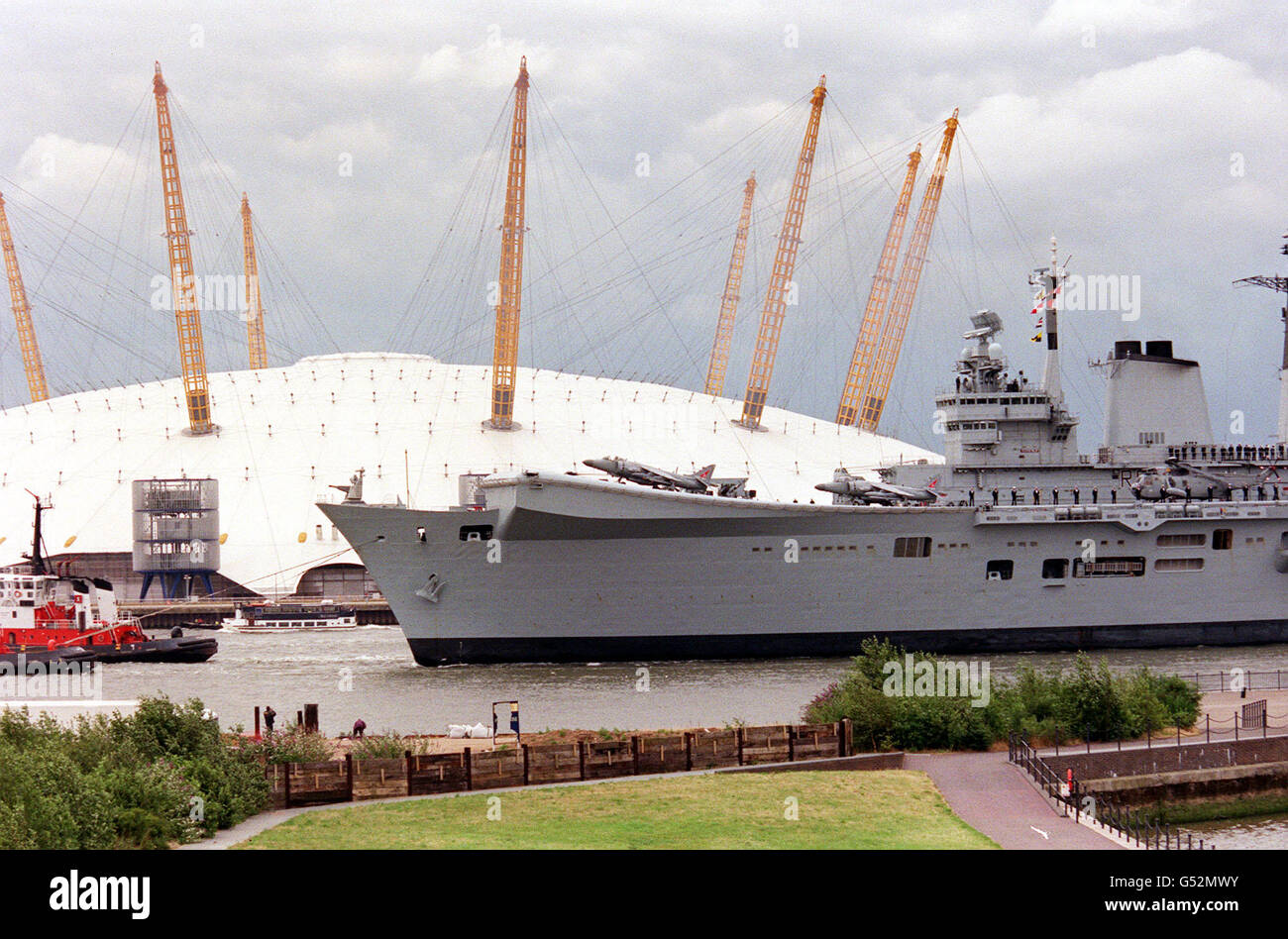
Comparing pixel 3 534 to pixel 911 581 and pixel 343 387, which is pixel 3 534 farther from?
pixel 911 581

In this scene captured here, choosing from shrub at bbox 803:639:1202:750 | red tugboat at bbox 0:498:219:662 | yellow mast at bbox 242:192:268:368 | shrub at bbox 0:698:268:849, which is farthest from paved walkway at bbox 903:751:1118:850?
yellow mast at bbox 242:192:268:368

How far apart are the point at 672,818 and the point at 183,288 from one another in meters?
74.8

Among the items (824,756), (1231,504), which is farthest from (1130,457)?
(824,756)

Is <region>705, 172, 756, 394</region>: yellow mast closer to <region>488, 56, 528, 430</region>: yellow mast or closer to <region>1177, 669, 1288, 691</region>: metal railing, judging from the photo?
<region>488, 56, 528, 430</region>: yellow mast

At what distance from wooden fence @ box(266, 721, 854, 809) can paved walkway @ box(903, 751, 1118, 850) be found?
6.10ft

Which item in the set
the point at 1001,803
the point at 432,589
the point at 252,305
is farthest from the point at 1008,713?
the point at 252,305

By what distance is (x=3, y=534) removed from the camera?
81.4 m

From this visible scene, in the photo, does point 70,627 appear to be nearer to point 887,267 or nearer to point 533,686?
point 533,686

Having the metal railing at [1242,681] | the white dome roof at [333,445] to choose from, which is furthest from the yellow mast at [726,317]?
the metal railing at [1242,681]

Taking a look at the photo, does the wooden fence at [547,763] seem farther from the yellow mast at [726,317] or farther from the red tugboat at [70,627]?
the yellow mast at [726,317]

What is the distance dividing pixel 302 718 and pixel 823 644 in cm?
2101

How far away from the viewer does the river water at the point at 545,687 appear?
31781mm

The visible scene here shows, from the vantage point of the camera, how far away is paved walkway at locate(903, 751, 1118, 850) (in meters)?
17.7

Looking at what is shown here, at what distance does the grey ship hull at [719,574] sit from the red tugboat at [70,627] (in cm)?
1350
